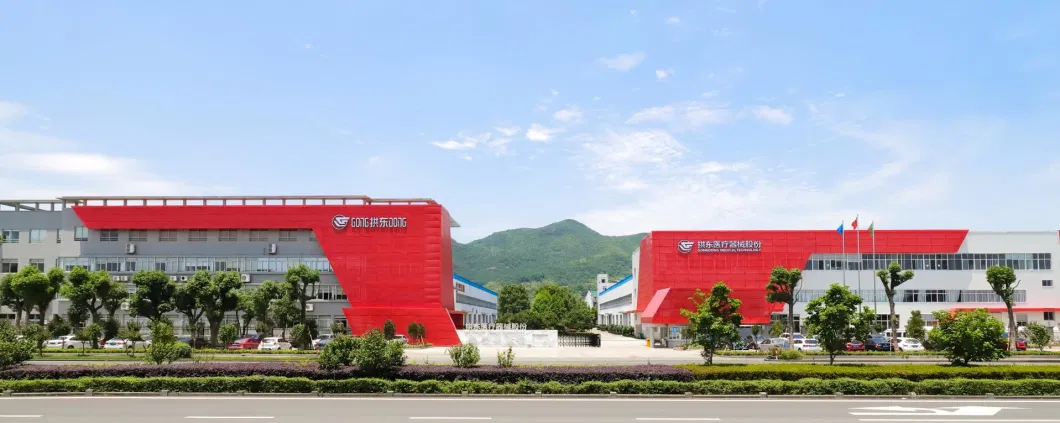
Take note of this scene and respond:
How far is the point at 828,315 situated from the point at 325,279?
43.7m

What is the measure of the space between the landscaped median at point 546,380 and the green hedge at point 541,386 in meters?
0.03

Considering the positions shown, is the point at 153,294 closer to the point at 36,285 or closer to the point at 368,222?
the point at 36,285

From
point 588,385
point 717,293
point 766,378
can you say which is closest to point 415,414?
point 588,385

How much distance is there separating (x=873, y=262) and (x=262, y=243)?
51.0 metres

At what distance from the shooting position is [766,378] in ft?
82.6

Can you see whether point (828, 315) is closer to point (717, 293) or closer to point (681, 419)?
point (717, 293)

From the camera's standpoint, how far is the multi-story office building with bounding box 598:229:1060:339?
64.4 metres

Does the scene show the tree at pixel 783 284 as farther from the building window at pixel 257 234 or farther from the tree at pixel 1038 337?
the building window at pixel 257 234

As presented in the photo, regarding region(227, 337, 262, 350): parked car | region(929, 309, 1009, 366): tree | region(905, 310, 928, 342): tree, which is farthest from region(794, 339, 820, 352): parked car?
region(227, 337, 262, 350): parked car

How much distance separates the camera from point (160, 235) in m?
64.4

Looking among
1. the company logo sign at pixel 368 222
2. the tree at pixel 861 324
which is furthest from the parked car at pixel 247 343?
the tree at pixel 861 324

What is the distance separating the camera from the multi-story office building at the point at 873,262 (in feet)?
211

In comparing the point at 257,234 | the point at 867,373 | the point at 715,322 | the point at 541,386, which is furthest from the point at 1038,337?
the point at 257,234

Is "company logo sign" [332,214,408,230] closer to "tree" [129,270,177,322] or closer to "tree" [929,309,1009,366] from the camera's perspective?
"tree" [129,270,177,322]
